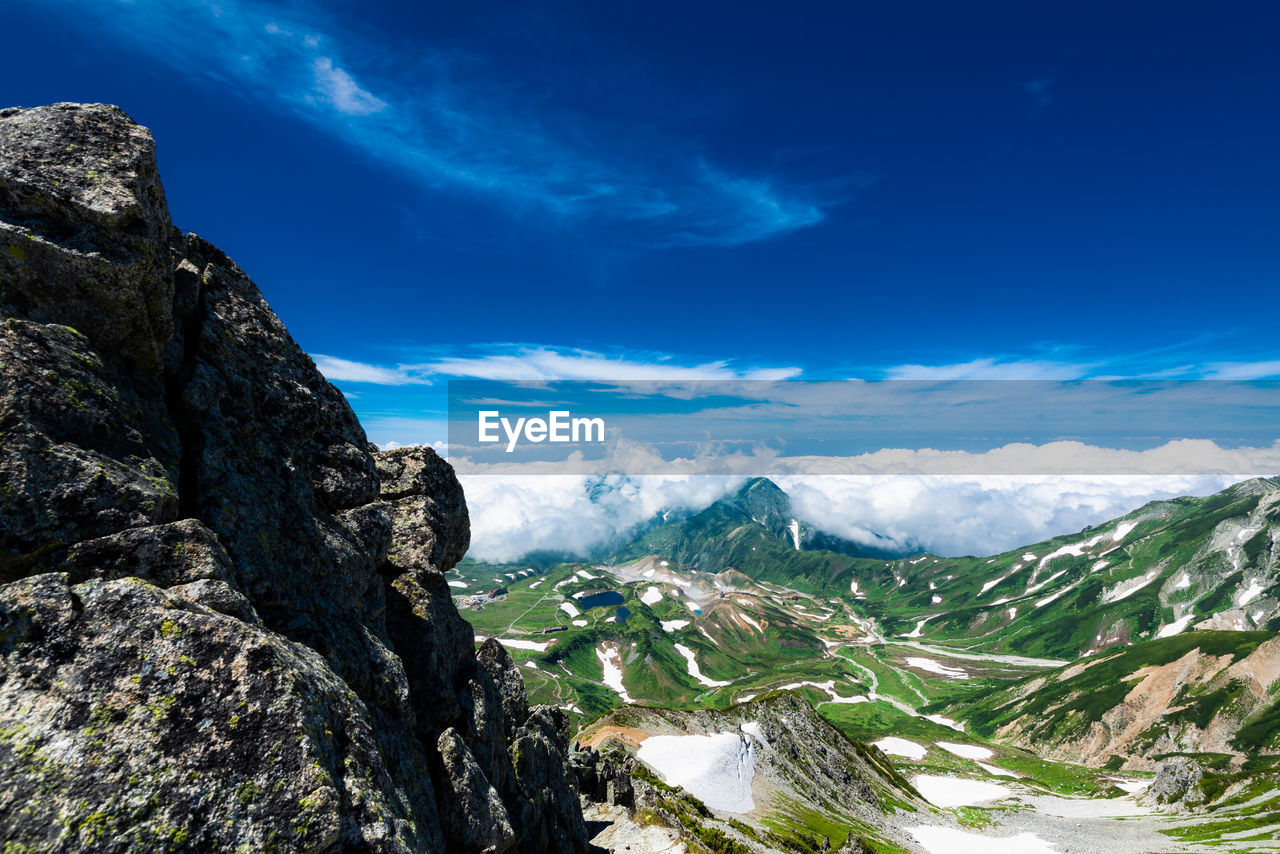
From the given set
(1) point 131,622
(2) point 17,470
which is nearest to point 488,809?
(1) point 131,622

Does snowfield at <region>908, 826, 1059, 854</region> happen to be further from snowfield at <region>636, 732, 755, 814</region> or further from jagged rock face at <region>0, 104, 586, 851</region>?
jagged rock face at <region>0, 104, 586, 851</region>

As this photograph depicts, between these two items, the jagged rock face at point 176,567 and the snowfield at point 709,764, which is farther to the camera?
the snowfield at point 709,764

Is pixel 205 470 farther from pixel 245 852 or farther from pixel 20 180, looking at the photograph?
pixel 245 852

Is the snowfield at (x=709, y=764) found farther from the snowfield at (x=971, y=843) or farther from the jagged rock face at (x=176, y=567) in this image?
the jagged rock face at (x=176, y=567)

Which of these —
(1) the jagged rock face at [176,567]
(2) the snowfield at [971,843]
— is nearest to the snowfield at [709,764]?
(2) the snowfield at [971,843]

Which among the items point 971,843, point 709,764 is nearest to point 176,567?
point 709,764

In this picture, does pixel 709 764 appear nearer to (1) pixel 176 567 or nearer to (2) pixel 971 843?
(2) pixel 971 843
